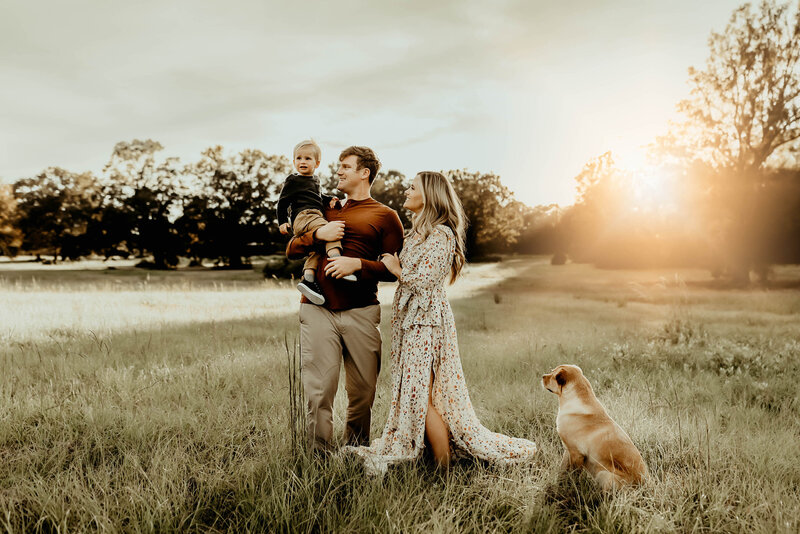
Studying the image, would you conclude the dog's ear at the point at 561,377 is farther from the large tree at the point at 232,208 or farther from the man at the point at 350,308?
the large tree at the point at 232,208

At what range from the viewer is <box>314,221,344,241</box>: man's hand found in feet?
12.7

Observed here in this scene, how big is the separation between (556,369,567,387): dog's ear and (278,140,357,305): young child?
1966 mm

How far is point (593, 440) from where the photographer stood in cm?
333

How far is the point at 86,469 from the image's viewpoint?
3.93 metres

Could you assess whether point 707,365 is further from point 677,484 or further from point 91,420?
point 91,420

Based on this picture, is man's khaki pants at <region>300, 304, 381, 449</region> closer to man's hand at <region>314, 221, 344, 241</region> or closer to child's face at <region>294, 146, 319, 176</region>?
man's hand at <region>314, 221, 344, 241</region>

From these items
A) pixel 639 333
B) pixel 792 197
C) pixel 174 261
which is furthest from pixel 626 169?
pixel 174 261

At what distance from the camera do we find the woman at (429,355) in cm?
383

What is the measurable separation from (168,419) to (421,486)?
9.03 feet

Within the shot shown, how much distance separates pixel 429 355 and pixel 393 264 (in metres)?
0.79

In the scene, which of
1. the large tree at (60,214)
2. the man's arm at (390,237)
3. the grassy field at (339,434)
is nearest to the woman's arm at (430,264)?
the man's arm at (390,237)

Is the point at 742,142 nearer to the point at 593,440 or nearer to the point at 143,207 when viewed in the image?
the point at 593,440

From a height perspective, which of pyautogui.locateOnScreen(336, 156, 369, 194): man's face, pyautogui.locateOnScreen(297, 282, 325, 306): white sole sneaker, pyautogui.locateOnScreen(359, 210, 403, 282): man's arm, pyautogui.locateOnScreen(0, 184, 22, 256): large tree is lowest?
pyautogui.locateOnScreen(297, 282, 325, 306): white sole sneaker

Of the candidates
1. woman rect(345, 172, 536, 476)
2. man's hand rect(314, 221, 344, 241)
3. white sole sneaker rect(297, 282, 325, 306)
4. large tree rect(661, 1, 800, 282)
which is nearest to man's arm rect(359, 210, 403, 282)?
woman rect(345, 172, 536, 476)
